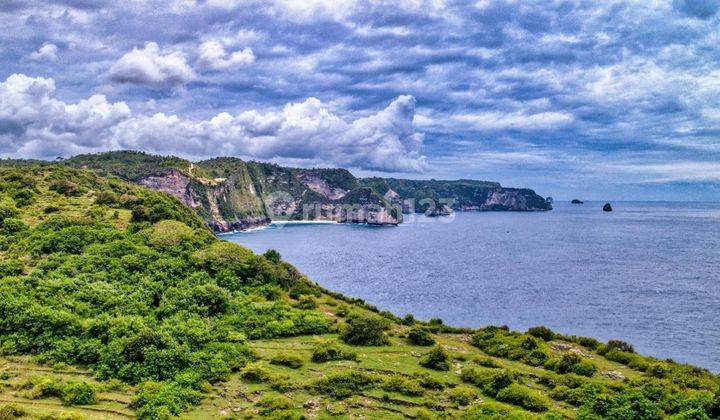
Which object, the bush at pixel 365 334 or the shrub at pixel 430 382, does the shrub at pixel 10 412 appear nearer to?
the shrub at pixel 430 382

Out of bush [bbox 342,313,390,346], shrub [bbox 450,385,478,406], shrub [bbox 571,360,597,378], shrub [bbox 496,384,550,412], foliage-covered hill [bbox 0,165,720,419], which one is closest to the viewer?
foliage-covered hill [bbox 0,165,720,419]

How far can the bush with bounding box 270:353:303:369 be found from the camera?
3275 cm

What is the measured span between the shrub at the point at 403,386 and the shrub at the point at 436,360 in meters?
4.36

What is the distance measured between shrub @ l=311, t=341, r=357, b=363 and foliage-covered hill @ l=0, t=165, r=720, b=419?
0.10 meters

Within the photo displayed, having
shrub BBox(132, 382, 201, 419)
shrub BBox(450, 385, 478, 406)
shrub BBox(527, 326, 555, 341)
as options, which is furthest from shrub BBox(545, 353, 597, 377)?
shrub BBox(132, 382, 201, 419)

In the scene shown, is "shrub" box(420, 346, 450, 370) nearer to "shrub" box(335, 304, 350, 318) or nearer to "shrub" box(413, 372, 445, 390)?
"shrub" box(413, 372, 445, 390)

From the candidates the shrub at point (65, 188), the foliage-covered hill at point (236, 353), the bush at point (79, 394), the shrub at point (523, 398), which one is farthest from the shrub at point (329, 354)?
the shrub at point (65, 188)

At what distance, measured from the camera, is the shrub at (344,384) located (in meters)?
28.4

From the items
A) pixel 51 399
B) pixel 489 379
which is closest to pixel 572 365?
pixel 489 379

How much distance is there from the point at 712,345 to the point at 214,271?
60.7 m

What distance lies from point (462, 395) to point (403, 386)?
350cm

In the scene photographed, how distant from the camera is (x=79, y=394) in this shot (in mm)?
26266

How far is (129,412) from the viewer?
25.3 metres

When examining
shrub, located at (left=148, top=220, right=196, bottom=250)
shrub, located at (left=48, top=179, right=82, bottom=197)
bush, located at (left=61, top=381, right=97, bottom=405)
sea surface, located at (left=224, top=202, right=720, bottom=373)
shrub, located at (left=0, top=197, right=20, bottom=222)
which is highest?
shrub, located at (left=48, top=179, right=82, bottom=197)
